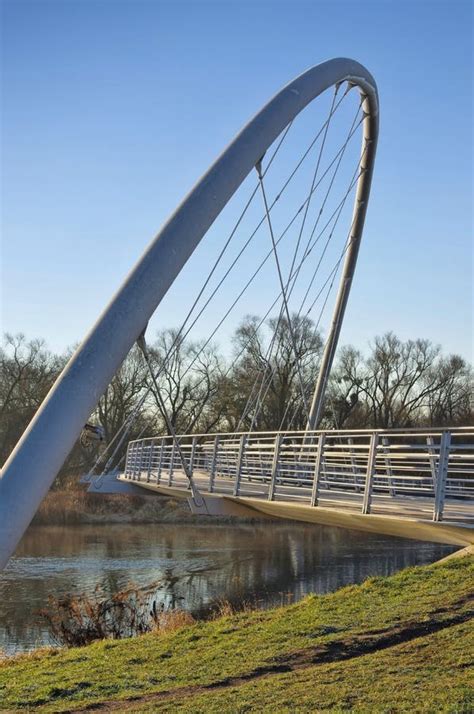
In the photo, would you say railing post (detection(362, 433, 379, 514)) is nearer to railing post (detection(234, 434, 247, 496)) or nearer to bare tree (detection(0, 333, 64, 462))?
railing post (detection(234, 434, 247, 496))

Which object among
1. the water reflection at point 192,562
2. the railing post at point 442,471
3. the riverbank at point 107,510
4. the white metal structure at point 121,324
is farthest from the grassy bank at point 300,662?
the riverbank at point 107,510

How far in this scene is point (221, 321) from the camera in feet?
60.7

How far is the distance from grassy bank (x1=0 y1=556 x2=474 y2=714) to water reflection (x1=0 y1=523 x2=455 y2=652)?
625 cm

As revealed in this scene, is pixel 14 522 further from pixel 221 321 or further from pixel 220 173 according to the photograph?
pixel 221 321

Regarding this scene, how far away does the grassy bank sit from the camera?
24.7ft

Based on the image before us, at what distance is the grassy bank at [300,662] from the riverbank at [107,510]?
87.4 feet

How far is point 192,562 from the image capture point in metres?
27.8

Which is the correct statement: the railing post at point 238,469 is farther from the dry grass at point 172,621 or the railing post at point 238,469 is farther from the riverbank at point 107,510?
the riverbank at point 107,510

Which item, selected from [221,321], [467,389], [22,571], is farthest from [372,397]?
[221,321]

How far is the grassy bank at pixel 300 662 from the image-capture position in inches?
297

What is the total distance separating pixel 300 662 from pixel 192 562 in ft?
61.3

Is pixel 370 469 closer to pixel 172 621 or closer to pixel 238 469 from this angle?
pixel 238 469

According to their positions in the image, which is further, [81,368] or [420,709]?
[81,368]

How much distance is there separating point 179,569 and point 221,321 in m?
10.6
